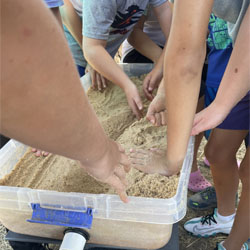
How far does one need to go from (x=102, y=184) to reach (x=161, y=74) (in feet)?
2.01

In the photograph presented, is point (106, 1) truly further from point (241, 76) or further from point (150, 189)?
point (150, 189)

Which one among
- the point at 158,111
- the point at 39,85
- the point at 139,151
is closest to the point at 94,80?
the point at 158,111

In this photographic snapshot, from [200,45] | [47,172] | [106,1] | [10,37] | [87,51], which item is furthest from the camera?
[87,51]

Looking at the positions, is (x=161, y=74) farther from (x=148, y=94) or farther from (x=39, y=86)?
(x=39, y=86)

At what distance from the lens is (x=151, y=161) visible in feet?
2.70

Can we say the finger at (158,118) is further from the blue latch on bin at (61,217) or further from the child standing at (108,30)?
the blue latch on bin at (61,217)

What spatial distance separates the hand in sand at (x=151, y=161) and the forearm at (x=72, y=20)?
2.59 ft

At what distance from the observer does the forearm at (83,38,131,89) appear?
1.18m

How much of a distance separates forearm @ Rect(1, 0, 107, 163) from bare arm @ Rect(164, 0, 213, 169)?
1.28 feet

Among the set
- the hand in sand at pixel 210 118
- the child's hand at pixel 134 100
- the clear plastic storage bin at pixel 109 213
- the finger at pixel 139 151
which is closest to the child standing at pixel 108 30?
the child's hand at pixel 134 100

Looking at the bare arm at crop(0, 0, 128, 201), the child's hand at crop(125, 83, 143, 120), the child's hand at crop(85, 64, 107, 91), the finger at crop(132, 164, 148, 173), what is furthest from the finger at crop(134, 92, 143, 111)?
the bare arm at crop(0, 0, 128, 201)

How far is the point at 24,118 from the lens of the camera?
292 mm

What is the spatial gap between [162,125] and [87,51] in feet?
1.58

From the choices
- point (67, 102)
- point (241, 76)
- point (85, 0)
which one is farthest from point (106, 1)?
point (67, 102)
